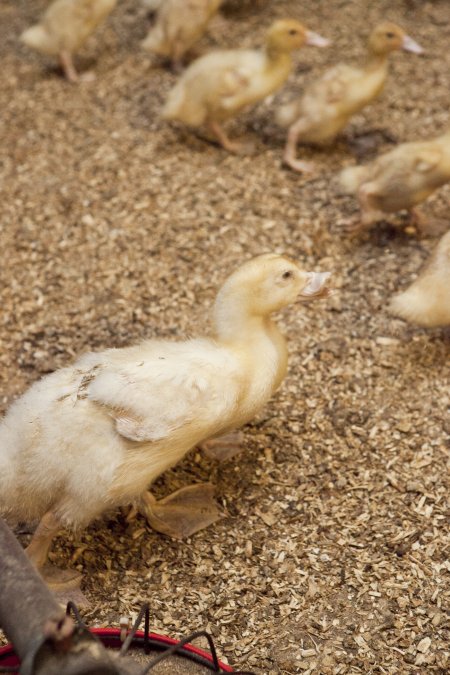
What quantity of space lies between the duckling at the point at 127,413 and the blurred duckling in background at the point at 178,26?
292 centimetres

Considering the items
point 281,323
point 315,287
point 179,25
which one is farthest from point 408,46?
point 315,287

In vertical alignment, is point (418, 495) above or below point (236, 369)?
below

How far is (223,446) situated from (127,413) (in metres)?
0.73

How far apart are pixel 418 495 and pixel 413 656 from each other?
611 mm

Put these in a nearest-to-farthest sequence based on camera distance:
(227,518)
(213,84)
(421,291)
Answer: (227,518), (421,291), (213,84)

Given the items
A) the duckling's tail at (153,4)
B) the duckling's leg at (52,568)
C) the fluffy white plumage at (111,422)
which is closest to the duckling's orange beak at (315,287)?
the fluffy white plumage at (111,422)

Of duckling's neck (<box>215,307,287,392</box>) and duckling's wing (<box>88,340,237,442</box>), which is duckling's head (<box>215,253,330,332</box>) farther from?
duckling's wing (<box>88,340,237,442</box>)

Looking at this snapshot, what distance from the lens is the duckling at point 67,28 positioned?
5160mm

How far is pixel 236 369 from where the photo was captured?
267 centimetres

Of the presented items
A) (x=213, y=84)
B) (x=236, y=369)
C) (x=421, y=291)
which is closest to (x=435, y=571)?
(x=236, y=369)

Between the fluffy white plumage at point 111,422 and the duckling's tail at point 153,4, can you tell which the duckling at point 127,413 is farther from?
the duckling's tail at point 153,4

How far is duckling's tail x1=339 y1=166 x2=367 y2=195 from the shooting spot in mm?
4031

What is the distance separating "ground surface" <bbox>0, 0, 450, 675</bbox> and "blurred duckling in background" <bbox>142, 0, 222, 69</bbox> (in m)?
0.20

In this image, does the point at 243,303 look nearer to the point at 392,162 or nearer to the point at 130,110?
the point at 392,162
